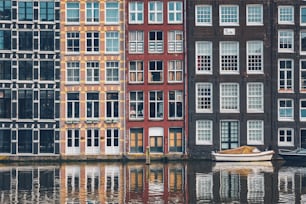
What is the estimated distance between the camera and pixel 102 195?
139 feet

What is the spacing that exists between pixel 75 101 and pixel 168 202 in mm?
28929

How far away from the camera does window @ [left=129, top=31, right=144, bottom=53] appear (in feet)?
218

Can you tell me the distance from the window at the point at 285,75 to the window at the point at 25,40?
75.6 feet

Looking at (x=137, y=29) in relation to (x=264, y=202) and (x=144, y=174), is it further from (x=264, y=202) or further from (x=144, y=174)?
(x=264, y=202)

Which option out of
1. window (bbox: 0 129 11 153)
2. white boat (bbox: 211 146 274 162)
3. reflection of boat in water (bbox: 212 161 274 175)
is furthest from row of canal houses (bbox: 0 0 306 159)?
reflection of boat in water (bbox: 212 161 274 175)

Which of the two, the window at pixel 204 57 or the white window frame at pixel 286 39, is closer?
the window at pixel 204 57

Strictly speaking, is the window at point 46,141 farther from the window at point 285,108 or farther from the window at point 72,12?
the window at point 285,108

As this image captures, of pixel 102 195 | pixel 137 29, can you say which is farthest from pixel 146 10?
pixel 102 195

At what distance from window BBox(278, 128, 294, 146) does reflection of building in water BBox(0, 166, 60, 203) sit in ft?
69.5

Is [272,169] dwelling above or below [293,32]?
below

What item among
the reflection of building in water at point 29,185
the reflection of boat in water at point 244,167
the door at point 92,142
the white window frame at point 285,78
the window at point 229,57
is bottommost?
the reflection of building in water at point 29,185

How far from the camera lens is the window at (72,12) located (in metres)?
66.6

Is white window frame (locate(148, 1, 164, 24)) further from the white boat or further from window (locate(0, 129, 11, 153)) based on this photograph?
window (locate(0, 129, 11, 153))

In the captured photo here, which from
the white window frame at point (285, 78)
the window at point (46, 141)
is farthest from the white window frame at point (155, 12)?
the window at point (46, 141)
